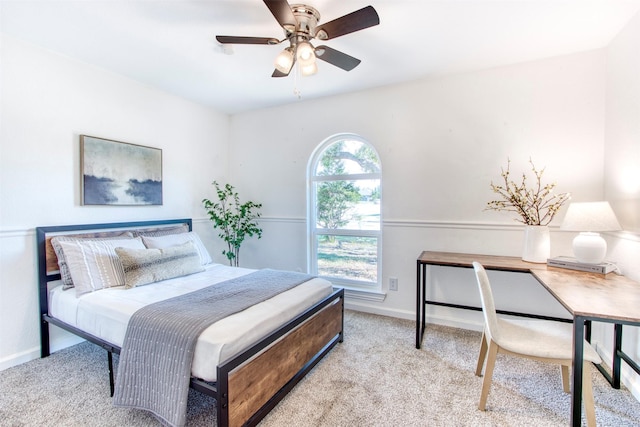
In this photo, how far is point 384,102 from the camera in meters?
3.13

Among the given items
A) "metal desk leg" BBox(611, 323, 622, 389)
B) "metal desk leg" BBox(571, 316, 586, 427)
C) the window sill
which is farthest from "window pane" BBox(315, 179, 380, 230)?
"metal desk leg" BBox(571, 316, 586, 427)

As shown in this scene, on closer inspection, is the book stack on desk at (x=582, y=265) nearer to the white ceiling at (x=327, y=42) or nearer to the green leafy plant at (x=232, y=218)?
the white ceiling at (x=327, y=42)

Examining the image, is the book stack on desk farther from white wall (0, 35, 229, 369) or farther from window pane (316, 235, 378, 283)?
white wall (0, 35, 229, 369)

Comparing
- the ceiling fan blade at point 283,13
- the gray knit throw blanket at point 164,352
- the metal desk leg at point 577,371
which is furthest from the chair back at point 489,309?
the ceiling fan blade at point 283,13

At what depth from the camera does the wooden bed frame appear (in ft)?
4.65

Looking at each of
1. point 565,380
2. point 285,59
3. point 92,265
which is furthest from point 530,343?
point 92,265

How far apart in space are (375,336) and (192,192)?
269cm

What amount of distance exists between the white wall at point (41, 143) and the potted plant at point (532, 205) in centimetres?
355

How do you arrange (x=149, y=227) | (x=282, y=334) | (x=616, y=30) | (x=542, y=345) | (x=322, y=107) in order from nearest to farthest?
(x=542, y=345)
(x=282, y=334)
(x=616, y=30)
(x=149, y=227)
(x=322, y=107)

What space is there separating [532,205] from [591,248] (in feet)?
2.10

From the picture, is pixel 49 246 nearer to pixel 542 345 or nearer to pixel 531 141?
pixel 542 345

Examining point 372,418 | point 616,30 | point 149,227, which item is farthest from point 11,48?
point 616,30

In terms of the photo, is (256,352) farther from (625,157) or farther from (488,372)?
(625,157)

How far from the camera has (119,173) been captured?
9.30 feet
